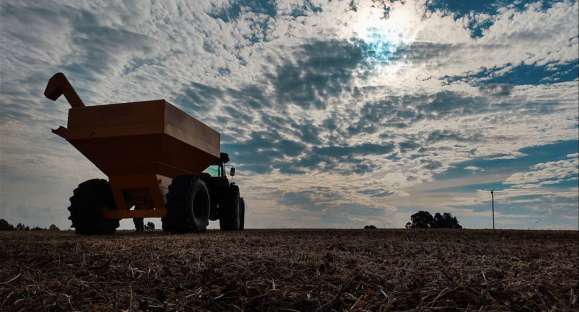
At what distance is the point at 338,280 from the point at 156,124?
7.70 m

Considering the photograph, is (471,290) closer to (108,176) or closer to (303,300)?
(303,300)

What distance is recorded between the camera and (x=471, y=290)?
267 centimetres

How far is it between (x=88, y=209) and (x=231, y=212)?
4238mm

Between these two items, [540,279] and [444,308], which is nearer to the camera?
[444,308]

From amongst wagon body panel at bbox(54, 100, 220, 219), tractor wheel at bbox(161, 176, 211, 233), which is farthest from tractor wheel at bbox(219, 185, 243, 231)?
tractor wheel at bbox(161, 176, 211, 233)

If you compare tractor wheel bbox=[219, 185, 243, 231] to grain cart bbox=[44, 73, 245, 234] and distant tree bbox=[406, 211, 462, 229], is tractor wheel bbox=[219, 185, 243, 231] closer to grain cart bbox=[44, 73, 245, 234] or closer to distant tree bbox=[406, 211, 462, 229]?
grain cart bbox=[44, 73, 245, 234]

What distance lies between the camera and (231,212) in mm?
13430

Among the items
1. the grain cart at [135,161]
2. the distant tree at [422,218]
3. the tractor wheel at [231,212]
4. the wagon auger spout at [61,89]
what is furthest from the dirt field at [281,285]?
the distant tree at [422,218]

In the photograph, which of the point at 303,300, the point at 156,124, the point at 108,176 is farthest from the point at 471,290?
the point at 108,176

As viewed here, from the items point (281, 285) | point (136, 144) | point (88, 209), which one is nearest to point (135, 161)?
point (136, 144)

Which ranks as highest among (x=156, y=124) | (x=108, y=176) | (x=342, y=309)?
(x=156, y=124)

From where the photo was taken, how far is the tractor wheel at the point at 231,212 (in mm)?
13398

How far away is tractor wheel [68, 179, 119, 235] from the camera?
10.6m

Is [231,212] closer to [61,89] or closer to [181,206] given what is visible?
[181,206]
